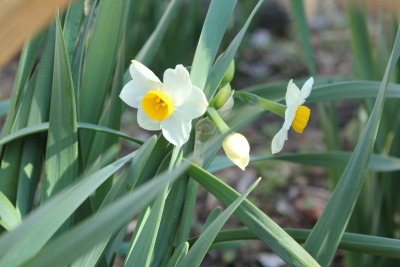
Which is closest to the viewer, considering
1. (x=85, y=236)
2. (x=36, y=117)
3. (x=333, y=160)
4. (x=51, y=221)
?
(x=85, y=236)

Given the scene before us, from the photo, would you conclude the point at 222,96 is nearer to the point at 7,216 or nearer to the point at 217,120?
the point at 217,120

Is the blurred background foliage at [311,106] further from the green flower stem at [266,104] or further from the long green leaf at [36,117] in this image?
the green flower stem at [266,104]

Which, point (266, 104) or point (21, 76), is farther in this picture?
point (21, 76)

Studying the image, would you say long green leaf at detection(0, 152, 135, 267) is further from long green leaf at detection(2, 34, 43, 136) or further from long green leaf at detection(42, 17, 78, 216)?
long green leaf at detection(2, 34, 43, 136)

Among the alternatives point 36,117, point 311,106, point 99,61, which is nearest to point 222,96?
point 99,61

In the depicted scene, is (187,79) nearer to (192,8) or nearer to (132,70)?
(132,70)

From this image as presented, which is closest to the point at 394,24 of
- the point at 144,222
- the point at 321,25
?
the point at 144,222

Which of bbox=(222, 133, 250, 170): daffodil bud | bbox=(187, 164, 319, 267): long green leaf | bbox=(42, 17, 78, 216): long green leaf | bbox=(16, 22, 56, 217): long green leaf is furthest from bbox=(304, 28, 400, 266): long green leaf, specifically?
bbox=(16, 22, 56, 217): long green leaf
